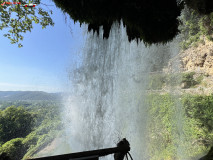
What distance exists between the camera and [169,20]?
259cm

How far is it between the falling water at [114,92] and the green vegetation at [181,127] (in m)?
0.65

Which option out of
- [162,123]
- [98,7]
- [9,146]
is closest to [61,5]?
[98,7]

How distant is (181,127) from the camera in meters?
6.90

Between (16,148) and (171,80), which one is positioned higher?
(171,80)

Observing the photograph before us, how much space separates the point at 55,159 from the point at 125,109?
7.00 metres

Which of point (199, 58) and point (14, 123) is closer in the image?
point (199, 58)

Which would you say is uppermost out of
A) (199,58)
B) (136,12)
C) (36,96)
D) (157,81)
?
(199,58)

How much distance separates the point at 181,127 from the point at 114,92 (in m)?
4.37

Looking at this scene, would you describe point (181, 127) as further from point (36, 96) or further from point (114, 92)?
point (36, 96)

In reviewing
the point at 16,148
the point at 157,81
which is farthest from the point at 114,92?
the point at 16,148

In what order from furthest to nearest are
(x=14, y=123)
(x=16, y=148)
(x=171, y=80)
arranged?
(x=14, y=123), (x=16, y=148), (x=171, y=80)

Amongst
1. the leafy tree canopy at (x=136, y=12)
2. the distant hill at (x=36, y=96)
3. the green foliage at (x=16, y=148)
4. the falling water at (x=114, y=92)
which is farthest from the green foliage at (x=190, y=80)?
the green foliage at (x=16, y=148)

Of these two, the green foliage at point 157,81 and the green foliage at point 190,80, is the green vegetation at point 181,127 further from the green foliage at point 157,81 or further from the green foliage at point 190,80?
the green foliage at point 190,80

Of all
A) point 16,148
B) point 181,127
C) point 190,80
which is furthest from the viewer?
point 16,148
